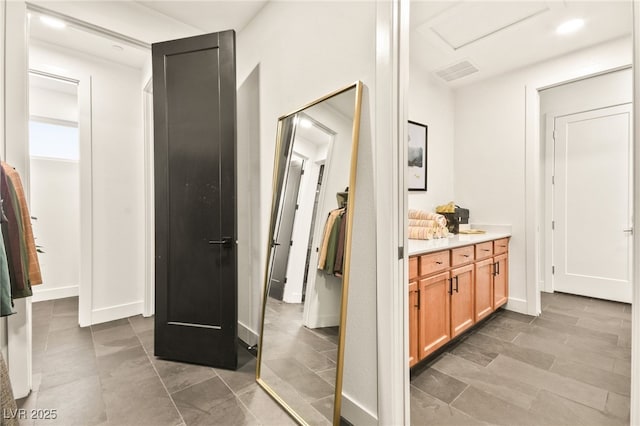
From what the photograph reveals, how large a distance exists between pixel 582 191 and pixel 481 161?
1.35 m

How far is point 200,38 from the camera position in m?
2.20

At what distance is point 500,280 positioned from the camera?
10.2 feet

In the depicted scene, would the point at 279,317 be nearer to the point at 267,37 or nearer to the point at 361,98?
the point at 361,98

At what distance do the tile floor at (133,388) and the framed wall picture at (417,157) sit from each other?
94.8 inches

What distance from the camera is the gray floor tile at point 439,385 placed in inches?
71.4

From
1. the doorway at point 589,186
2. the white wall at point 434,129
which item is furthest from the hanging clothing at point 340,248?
the doorway at point 589,186

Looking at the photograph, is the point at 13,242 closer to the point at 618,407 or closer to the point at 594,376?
the point at 618,407

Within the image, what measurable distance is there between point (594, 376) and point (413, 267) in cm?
151

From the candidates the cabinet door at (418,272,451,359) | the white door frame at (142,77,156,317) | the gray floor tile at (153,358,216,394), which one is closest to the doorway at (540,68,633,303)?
the cabinet door at (418,272,451,359)

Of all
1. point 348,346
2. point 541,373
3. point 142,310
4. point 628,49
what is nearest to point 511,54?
point 628,49

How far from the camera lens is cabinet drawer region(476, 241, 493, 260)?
2.64 m

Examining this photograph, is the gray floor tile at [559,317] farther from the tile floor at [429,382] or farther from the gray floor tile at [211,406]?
the gray floor tile at [211,406]

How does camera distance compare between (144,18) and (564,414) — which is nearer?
(564,414)

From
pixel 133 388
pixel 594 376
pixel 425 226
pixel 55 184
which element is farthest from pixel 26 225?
pixel 594 376
